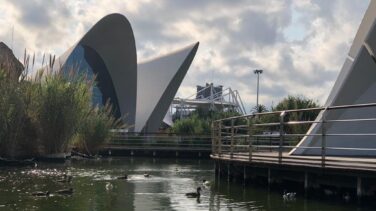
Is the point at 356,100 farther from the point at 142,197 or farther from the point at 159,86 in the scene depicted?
the point at 159,86

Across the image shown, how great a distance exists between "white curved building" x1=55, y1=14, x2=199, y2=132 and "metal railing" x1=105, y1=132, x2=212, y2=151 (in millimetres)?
15073

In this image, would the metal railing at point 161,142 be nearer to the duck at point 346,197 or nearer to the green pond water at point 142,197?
the green pond water at point 142,197

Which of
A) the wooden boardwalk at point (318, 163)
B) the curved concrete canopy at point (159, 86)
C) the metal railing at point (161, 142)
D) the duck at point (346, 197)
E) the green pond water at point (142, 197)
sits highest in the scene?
the curved concrete canopy at point (159, 86)

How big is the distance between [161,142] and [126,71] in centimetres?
1932

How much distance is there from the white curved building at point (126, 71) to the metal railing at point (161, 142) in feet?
49.5

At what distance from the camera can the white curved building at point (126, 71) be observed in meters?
55.8

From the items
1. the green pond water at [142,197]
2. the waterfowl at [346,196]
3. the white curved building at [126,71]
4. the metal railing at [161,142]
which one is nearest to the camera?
the green pond water at [142,197]

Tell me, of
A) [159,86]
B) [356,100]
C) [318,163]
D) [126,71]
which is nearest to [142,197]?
[318,163]

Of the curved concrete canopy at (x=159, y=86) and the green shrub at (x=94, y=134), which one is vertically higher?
the curved concrete canopy at (x=159, y=86)

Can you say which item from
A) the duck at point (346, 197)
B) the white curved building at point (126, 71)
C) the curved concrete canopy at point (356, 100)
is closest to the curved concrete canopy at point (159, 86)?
the white curved building at point (126, 71)

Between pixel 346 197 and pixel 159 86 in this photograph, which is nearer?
pixel 346 197

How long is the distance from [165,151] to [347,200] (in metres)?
27.2

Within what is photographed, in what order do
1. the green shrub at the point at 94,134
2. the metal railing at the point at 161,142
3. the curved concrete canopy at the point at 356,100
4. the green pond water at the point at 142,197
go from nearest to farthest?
the green pond water at the point at 142,197
the curved concrete canopy at the point at 356,100
the green shrub at the point at 94,134
the metal railing at the point at 161,142

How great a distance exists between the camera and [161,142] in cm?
3991
